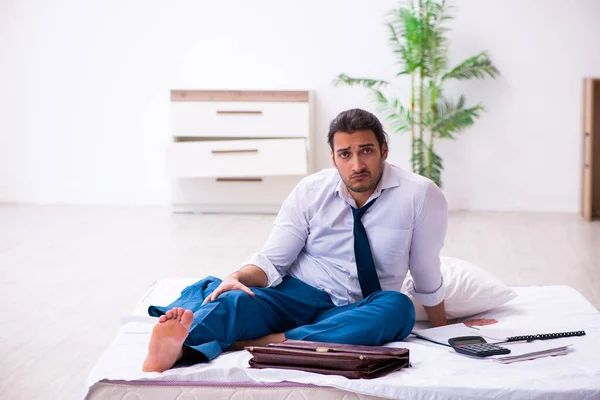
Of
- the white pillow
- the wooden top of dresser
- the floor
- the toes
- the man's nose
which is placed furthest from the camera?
the wooden top of dresser

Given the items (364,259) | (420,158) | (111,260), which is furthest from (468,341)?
(420,158)

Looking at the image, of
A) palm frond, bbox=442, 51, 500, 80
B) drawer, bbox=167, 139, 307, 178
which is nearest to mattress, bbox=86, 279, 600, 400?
drawer, bbox=167, 139, 307, 178

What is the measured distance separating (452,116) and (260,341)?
13.2 ft

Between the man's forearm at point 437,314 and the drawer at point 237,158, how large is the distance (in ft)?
11.1

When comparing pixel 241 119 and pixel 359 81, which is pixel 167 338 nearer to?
pixel 241 119

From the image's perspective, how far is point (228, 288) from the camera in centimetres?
269

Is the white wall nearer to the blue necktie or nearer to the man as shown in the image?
the man

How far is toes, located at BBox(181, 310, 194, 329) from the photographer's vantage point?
2340mm

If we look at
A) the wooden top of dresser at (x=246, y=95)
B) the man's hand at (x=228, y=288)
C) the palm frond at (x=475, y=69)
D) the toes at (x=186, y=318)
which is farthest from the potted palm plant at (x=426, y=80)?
the toes at (x=186, y=318)

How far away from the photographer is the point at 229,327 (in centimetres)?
257

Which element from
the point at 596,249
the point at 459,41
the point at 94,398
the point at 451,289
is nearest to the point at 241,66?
the point at 459,41

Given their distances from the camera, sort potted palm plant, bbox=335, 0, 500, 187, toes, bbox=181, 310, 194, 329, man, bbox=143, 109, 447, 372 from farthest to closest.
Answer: potted palm plant, bbox=335, 0, 500, 187, man, bbox=143, 109, 447, 372, toes, bbox=181, 310, 194, 329

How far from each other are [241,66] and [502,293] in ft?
13.0

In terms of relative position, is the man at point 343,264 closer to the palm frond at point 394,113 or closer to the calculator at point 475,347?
the calculator at point 475,347
